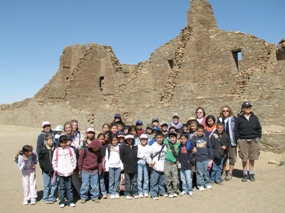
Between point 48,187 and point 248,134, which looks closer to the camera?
point 48,187

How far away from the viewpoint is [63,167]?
6449 millimetres

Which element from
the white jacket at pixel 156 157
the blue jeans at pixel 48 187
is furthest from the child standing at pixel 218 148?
the blue jeans at pixel 48 187

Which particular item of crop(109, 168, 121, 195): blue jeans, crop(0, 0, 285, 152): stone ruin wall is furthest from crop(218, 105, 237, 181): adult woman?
crop(0, 0, 285, 152): stone ruin wall

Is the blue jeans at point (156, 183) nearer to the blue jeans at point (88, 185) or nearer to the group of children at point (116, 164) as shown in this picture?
Result: the group of children at point (116, 164)

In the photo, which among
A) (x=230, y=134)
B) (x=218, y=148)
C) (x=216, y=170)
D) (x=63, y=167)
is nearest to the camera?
(x=63, y=167)

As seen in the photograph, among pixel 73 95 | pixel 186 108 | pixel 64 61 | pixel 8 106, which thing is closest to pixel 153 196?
pixel 186 108

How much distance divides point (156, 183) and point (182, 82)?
44.1 ft

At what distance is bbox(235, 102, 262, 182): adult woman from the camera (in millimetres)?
7809

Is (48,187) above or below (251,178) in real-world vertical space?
above

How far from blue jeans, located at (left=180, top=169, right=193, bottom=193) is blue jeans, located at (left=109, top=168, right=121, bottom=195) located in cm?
151

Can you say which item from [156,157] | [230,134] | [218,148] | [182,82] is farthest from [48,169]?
[182,82]

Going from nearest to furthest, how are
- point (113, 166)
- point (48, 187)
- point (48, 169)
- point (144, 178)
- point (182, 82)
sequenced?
point (48, 169)
point (48, 187)
point (113, 166)
point (144, 178)
point (182, 82)

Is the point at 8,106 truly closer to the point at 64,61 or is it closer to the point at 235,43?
the point at 64,61

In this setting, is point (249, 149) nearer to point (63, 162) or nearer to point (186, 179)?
point (186, 179)
